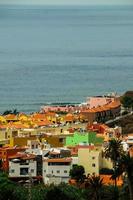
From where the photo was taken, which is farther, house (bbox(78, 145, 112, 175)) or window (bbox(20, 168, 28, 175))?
house (bbox(78, 145, 112, 175))

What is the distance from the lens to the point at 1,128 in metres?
26.9

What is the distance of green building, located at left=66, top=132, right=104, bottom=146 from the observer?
24.8 meters

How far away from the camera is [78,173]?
21.1m

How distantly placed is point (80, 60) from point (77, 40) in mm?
19134

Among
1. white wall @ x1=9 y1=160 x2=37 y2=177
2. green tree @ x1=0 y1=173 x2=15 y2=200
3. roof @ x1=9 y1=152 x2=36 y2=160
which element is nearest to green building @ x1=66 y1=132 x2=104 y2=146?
roof @ x1=9 y1=152 x2=36 y2=160

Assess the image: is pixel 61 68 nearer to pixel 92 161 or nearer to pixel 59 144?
pixel 59 144

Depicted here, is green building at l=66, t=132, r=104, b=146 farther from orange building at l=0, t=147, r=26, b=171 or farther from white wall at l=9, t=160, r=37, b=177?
white wall at l=9, t=160, r=37, b=177

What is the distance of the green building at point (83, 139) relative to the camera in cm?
2479

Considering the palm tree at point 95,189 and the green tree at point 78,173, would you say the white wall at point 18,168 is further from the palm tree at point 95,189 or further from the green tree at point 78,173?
the palm tree at point 95,189

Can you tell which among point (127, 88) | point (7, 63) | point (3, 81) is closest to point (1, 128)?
point (127, 88)

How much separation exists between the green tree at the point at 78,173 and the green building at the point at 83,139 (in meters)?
3.28

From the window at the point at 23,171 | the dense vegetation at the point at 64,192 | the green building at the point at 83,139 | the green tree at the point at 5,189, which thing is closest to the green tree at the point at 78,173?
the window at the point at 23,171

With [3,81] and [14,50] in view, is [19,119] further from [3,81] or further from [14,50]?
[14,50]

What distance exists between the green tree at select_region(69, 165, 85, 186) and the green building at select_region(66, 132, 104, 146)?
10.8 ft
